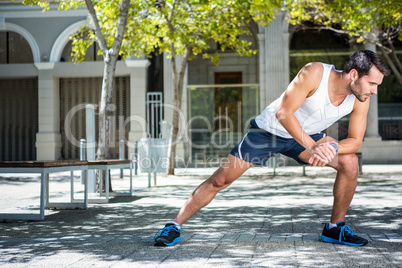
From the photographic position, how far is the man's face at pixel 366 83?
400 cm

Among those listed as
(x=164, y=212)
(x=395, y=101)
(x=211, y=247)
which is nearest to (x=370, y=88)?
(x=211, y=247)

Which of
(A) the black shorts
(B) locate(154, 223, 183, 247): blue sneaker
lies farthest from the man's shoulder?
(B) locate(154, 223, 183, 247): blue sneaker

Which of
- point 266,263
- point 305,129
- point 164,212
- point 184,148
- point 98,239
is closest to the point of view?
point 266,263

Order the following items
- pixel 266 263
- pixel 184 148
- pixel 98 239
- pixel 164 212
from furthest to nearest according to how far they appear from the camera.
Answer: pixel 184 148
pixel 164 212
pixel 98 239
pixel 266 263

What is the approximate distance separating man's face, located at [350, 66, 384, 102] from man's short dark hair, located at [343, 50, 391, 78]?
0.03 metres

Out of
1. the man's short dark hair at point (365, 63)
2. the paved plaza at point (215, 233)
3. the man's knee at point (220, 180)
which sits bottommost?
the paved plaza at point (215, 233)

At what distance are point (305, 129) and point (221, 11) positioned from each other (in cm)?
1057

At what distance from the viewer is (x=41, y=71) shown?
893 inches

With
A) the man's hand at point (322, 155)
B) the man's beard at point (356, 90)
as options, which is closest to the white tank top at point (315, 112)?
the man's beard at point (356, 90)

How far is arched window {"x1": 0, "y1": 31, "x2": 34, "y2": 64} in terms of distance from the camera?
23.1 meters

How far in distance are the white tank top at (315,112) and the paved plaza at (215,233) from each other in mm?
961

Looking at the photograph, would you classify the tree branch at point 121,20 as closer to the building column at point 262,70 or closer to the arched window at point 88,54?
the building column at point 262,70

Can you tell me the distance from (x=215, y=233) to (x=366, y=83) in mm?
2159

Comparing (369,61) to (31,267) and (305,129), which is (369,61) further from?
(31,267)
